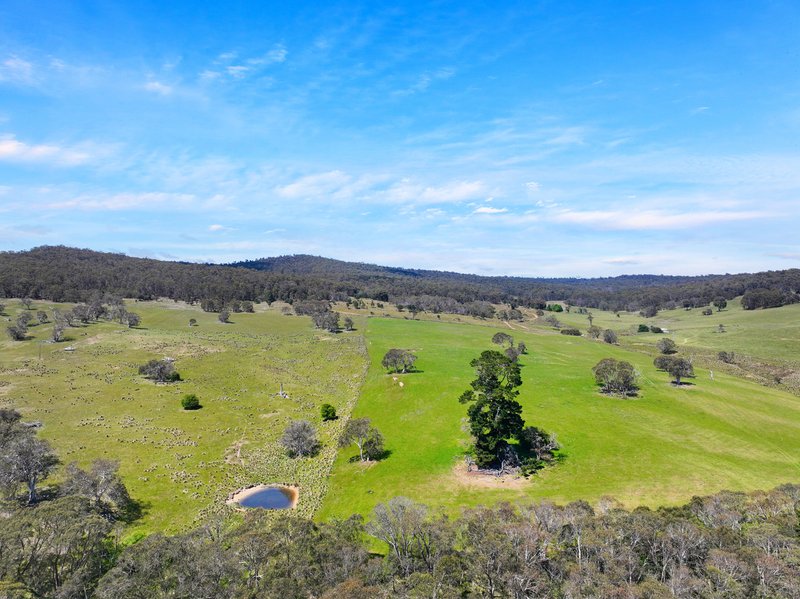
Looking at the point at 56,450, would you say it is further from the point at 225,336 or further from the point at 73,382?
the point at 225,336

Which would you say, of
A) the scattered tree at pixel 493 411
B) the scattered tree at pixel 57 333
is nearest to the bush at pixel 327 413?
the scattered tree at pixel 493 411

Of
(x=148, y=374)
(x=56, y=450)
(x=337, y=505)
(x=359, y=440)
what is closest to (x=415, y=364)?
(x=359, y=440)

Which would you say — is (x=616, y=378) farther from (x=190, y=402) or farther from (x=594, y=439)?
(x=190, y=402)

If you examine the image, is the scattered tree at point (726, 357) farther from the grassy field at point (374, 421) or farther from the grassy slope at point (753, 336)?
the grassy field at point (374, 421)

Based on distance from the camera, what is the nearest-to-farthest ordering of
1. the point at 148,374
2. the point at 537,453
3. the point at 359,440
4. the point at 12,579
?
the point at 12,579 < the point at 537,453 < the point at 359,440 < the point at 148,374

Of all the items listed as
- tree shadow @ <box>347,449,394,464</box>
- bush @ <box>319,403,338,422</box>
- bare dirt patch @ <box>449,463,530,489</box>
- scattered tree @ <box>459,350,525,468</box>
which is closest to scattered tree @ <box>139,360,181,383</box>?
bush @ <box>319,403,338,422</box>
